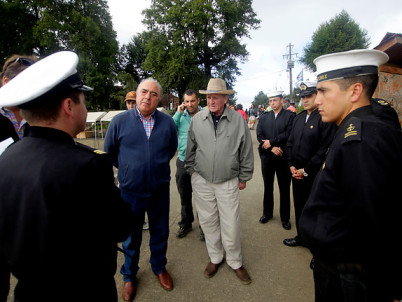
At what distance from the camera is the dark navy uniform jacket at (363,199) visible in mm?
1054

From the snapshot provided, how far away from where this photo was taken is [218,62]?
25.9 meters

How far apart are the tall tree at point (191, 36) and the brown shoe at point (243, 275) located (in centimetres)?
2170

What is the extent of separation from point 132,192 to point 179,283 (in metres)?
1.18

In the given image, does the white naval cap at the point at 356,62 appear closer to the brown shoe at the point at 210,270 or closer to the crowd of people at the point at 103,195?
the crowd of people at the point at 103,195

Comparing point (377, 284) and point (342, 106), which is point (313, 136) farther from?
point (377, 284)

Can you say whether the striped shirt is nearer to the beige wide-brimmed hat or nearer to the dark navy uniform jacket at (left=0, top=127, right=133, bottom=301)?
the beige wide-brimmed hat

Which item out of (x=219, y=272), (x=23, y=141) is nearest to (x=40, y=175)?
(x=23, y=141)

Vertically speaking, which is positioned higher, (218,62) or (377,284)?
(218,62)

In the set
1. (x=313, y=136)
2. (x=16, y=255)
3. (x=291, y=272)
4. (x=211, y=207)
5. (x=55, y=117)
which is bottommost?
(x=291, y=272)

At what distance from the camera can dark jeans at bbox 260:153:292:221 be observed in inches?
139

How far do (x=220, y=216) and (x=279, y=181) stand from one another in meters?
1.56

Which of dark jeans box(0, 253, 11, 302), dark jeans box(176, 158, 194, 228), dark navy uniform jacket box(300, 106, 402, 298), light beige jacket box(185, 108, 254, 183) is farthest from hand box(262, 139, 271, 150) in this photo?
dark jeans box(0, 253, 11, 302)

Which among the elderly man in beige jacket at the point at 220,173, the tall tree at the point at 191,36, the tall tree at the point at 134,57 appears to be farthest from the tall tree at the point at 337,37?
the elderly man in beige jacket at the point at 220,173

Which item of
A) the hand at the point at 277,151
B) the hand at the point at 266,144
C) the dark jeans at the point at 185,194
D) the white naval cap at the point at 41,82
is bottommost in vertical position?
the dark jeans at the point at 185,194
